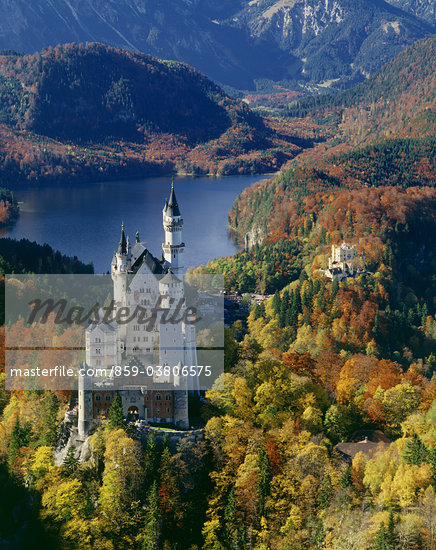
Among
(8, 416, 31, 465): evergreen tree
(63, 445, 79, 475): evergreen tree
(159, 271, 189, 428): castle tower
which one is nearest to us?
(63, 445, 79, 475): evergreen tree

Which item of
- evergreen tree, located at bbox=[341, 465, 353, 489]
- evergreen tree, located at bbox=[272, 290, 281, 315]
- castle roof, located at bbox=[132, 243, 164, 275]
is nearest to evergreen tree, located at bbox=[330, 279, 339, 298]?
evergreen tree, located at bbox=[272, 290, 281, 315]

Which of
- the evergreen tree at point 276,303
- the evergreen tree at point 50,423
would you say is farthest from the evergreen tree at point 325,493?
the evergreen tree at point 276,303

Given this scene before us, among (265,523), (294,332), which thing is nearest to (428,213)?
(294,332)

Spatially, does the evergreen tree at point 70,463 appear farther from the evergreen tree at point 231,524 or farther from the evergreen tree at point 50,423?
the evergreen tree at point 231,524

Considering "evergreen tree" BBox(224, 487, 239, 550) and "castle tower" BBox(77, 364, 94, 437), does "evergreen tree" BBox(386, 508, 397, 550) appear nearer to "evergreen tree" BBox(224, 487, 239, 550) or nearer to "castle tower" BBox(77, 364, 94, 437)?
"evergreen tree" BBox(224, 487, 239, 550)

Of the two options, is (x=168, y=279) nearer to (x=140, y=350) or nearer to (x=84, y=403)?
(x=140, y=350)

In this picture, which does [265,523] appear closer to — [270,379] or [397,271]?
[270,379]
